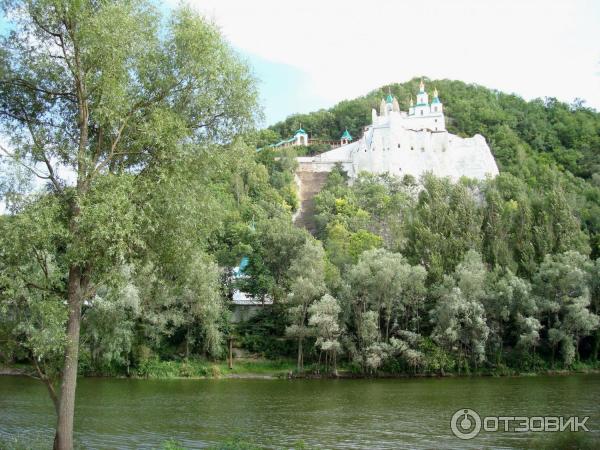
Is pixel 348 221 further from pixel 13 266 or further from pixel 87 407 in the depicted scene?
pixel 13 266

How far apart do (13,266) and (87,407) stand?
44.7 feet

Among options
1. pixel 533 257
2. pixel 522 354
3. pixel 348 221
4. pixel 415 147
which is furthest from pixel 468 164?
pixel 522 354

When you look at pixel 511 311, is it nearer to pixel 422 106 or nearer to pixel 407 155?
pixel 407 155

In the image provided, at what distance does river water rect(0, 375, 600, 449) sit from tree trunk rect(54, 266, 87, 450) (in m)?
4.14

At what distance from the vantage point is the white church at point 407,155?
297 ft

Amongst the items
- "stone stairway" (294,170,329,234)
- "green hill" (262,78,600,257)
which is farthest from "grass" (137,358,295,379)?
"green hill" (262,78,600,257)

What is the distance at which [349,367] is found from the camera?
38.8m

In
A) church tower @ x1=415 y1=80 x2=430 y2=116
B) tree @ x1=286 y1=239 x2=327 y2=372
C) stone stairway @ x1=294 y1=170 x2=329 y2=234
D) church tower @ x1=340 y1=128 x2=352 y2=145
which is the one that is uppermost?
church tower @ x1=415 y1=80 x2=430 y2=116

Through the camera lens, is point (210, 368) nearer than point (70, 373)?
No

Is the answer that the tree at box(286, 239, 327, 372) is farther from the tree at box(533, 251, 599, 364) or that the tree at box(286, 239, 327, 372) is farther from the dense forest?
the tree at box(533, 251, 599, 364)

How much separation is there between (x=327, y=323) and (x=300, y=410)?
13.3 meters

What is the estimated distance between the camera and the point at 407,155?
299 ft

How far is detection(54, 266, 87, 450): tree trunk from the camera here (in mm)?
11562

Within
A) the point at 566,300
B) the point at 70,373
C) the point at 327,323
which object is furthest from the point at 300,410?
the point at 566,300
